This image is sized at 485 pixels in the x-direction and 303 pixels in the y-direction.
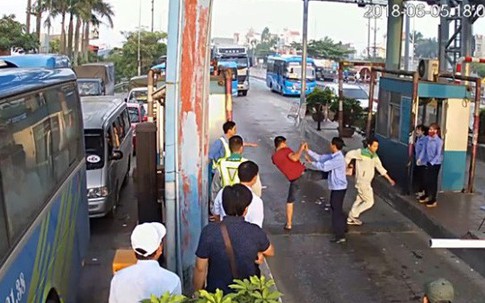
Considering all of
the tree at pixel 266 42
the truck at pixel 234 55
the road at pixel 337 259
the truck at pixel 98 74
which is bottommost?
the road at pixel 337 259

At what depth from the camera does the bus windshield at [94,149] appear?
10500 millimetres

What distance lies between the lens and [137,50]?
2188 inches

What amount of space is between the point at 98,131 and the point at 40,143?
5194 millimetres

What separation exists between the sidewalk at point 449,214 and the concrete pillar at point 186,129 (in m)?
4.35

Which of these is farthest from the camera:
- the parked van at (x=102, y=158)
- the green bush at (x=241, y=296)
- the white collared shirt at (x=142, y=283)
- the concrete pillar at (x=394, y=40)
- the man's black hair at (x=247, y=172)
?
the concrete pillar at (x=394, y=40)

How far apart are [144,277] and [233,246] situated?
100 cm

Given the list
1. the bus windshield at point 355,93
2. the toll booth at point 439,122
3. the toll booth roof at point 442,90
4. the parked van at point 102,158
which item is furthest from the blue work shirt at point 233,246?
the bus windshield at point 355,93

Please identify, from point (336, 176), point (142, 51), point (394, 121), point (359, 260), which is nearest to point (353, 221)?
point (336, 176)

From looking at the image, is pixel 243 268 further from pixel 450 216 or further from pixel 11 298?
pixel 450 216

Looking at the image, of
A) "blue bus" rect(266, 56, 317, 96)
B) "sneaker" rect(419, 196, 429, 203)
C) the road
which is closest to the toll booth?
"sneaker" rect(419, 196, 429, 203)

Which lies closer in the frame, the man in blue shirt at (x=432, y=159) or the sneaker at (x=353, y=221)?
the sneaker at (x=353, y=221)

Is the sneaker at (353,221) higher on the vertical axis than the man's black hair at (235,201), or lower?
lower

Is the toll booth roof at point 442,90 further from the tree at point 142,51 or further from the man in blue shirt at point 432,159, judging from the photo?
the tree at point 142,51

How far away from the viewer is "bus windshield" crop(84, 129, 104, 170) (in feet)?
34.4
